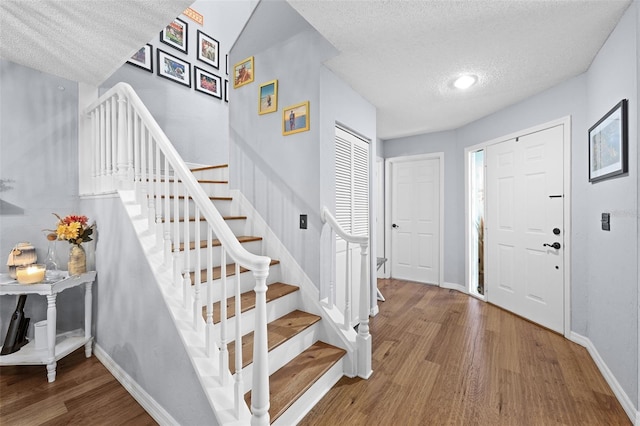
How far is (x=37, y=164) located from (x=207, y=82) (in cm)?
212

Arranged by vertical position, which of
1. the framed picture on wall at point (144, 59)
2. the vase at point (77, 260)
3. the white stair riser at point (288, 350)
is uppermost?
the framed picture on wall at point (144, 59)

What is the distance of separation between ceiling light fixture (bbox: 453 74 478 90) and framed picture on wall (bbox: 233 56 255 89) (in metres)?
1.90

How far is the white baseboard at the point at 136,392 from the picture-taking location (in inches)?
62.4

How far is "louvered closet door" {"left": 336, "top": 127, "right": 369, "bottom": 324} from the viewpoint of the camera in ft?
8.42

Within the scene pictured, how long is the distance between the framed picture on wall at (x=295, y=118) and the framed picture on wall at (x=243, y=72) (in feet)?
2.00

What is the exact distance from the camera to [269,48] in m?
2.55

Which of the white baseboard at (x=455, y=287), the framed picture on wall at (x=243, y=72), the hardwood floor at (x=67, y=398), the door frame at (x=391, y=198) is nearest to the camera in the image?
the hardwood floor at (x=67, y=398)

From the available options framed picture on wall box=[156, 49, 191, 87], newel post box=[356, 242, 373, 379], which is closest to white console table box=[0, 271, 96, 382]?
newel post box=[356, 242, 373, 379]

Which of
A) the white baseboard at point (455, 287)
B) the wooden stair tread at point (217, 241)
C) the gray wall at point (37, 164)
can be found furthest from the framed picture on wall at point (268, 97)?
the white baseboard at point (455, 287)

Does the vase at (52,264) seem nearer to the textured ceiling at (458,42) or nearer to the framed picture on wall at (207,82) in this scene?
the framed picture on wall at (207,82)

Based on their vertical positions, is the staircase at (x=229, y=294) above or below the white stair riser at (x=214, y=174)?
below

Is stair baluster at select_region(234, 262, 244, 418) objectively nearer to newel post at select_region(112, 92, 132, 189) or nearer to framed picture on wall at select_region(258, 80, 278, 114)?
newel post at select_region(112, 92, 132, 189)

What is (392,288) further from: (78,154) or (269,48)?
(78,154)

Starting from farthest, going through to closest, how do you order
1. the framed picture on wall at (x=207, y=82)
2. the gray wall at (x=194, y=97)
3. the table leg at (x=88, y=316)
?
1. the framed picture on wall at (x=207, y=82)
2. the gray wall at (x=194, y=97)
3. the table leg at (x=88, y=316)
